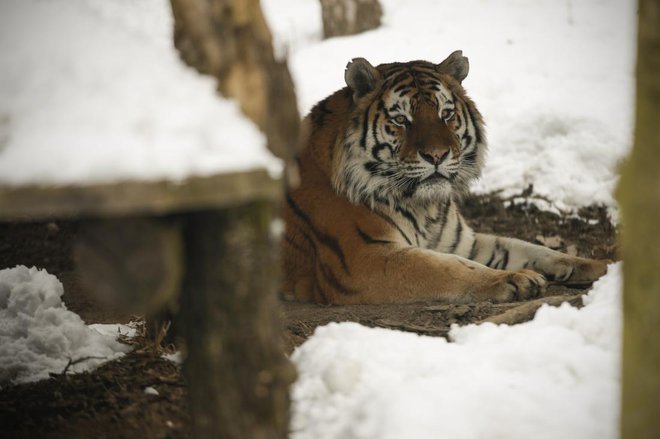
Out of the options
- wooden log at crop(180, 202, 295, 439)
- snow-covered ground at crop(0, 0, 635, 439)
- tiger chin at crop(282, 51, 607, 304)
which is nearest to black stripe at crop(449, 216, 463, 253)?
tiger chin at crop(282, 51, 607, 304)

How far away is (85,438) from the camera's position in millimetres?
2303

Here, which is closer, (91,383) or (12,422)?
(12,422)

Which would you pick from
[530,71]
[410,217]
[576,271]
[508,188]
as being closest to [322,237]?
[410,217]

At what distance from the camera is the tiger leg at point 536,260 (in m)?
3.90

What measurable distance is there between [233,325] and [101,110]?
548 mm

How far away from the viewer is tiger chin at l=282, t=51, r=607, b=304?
12.6ft

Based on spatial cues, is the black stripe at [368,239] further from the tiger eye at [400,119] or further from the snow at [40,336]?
the snow at [40,336]

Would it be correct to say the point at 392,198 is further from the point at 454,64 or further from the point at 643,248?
the point at 643,248

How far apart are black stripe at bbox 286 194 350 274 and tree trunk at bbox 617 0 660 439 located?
242 centimetres

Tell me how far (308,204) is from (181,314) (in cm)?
242

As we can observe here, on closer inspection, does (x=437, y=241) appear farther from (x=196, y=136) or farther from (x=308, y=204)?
(x=196, y=136)

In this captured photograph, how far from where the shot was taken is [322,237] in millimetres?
4082

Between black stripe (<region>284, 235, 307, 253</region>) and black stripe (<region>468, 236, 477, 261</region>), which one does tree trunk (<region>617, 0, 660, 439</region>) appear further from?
black stripe (<region>468, 236, 477, 261</region>)

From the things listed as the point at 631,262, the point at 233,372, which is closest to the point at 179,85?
the point at 233,372
